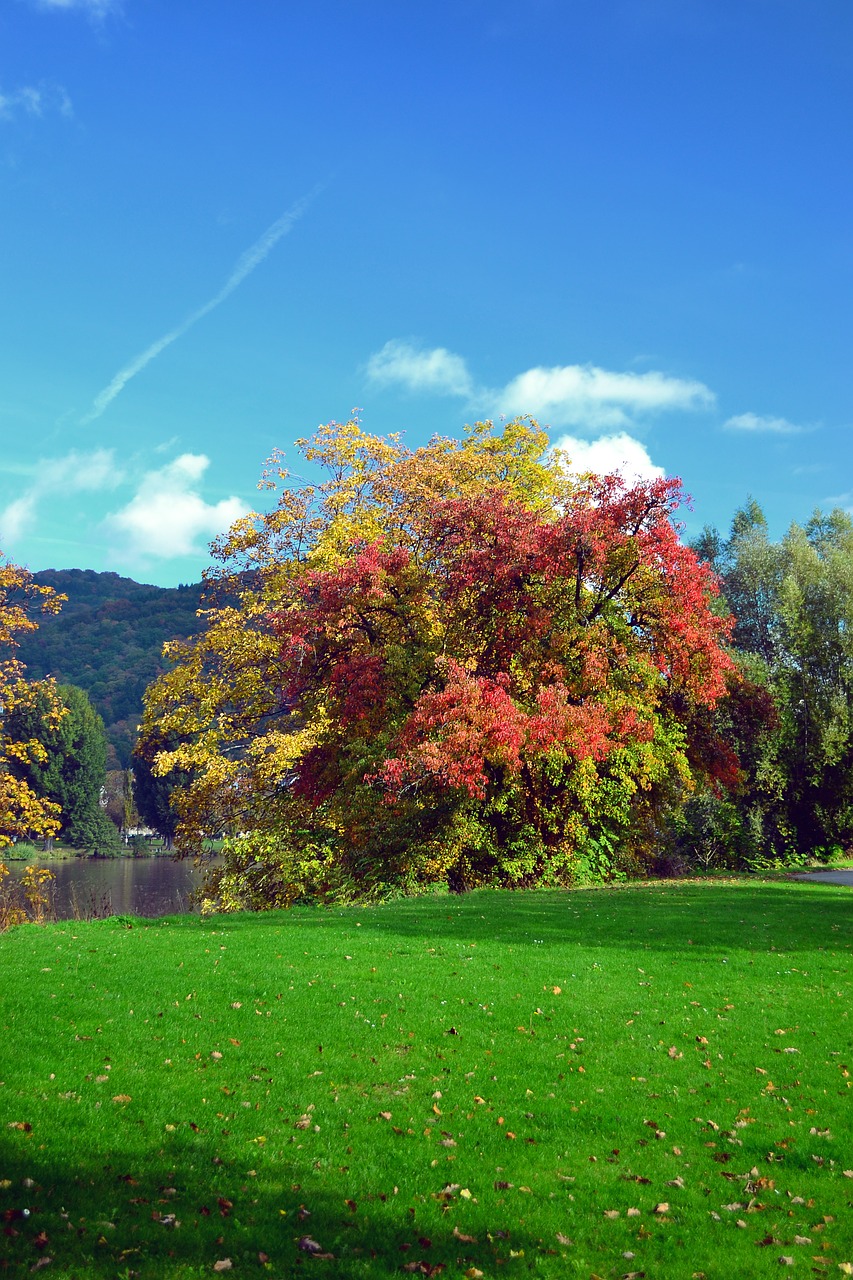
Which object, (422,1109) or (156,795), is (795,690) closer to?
(422,1109)

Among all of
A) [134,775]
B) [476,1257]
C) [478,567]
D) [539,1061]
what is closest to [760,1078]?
[539,1061]

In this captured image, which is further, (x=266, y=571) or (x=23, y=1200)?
(x=266, y=571)

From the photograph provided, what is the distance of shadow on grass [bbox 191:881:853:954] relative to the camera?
49.9ft

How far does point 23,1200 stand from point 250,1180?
1574 millimetres

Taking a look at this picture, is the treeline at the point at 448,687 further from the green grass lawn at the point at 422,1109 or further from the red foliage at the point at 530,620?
the green grass lawn at the point at 422,1109

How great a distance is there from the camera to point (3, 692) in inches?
1115

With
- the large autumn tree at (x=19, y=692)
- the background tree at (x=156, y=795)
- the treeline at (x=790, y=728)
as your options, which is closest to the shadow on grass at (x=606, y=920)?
the large autumn tree at (x=19, y=692)

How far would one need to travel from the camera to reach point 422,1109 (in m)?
8.16

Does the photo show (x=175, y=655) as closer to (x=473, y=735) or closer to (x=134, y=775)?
(x=473, y=735)

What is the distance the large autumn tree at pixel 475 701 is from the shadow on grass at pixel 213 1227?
13509 millimetres

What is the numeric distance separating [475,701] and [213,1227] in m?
15.1

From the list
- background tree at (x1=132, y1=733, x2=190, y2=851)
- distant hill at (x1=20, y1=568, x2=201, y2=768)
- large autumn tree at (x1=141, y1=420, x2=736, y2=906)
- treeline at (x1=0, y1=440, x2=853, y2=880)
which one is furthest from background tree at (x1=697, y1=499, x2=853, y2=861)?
distant hill at (x1=20, y1=568, x2=201, y2=768)

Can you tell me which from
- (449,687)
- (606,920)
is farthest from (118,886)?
(606,920)

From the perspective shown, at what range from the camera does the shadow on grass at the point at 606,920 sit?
15.2 meters
